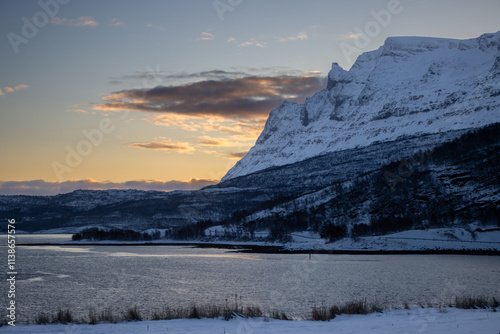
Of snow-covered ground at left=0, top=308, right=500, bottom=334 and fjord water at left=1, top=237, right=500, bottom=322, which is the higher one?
snow-covered ground at left=0, top=308, right=500, bottom=334

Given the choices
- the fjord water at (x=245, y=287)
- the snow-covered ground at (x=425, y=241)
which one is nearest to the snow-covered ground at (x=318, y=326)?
the fjord water at (x=245, y=287)

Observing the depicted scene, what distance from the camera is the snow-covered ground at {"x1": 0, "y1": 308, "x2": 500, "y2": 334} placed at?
32.2m

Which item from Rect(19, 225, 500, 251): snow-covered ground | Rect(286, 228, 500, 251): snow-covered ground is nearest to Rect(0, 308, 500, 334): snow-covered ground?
Rect(19, 225, 500, 251): snow-covered ground

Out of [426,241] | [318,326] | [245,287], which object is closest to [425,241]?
[426,241]

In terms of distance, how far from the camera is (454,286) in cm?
7106

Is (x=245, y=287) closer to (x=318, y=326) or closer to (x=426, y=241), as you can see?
(x=318, y=326)

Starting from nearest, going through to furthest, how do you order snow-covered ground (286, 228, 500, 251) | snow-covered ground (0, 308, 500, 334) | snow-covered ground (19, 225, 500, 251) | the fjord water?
snow-covered ground (0, 308, 500, 334) → the fjord water → snow-covered ground (19, 225, 500, 251) → snow-covered ground (286, 228, 500, 251)

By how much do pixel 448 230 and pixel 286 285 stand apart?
109 metres

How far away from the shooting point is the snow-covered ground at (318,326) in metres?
32.2

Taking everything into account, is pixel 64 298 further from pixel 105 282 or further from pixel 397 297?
pixel 397 297

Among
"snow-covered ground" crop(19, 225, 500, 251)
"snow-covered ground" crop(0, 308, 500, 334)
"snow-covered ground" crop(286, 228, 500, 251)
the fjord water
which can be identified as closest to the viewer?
"snow-covered ground" crop(0, 308, 500, 334)

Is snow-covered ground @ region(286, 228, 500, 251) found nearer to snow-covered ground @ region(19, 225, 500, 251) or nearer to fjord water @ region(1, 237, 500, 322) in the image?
snow-covered ground @ region(19, 225, 500, 251)

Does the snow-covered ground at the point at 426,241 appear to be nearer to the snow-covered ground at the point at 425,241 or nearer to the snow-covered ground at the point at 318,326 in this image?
the snow-covered ground at the point at 425,241

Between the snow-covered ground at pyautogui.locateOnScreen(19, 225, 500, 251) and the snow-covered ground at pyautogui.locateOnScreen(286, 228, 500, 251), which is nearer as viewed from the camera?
the snow-covered ground at pyautogui.locateOnScreen(19, 225, 500, 251)
